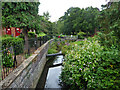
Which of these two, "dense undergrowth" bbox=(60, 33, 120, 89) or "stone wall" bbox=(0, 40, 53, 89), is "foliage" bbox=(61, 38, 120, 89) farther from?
"stone wall" bbox=(0, 40, 53, 89)

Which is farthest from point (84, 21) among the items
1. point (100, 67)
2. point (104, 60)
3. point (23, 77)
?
point (23, 77)

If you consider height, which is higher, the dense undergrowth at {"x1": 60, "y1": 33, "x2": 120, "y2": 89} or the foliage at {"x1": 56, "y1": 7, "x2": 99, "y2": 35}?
the foliage at {"x1": 56, "y1": 7, "x2": 99, "y2": 35}

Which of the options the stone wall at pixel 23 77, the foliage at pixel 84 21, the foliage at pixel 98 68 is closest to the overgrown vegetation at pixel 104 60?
the foliage at pixel 98 68

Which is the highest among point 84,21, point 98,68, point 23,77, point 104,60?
point 84,21

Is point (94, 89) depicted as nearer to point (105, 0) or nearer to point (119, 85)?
point (119, 85)

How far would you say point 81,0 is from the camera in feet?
6.37

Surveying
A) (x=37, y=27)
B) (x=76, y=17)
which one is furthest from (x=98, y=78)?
(x=76, y=17)

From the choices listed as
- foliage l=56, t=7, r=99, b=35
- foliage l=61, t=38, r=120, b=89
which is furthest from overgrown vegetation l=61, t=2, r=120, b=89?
foliage l=56, t=7, r=99, b=35

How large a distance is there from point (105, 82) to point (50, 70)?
16.0ft

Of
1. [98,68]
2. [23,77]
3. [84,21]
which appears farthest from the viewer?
[84,21]

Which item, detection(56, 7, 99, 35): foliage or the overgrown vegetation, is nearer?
the overgrown vegetation

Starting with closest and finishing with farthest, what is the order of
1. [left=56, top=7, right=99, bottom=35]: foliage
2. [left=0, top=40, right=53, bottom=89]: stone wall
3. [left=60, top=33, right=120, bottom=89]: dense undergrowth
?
[left=0, top=40, right=53, bottom=89]: stone wall < [left=60, top=33, right=120, bottom=89]: dense undergrowth < [left=56, top=7, right=99, bottom=35]: foliage

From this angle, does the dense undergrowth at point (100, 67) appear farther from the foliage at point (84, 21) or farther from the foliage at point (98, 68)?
the foliage at point (84, 21)

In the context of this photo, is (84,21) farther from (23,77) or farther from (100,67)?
(23,77)
